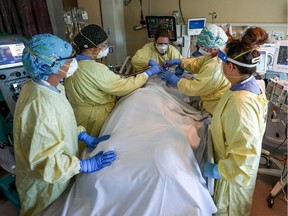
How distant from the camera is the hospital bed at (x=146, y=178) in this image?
970 mm

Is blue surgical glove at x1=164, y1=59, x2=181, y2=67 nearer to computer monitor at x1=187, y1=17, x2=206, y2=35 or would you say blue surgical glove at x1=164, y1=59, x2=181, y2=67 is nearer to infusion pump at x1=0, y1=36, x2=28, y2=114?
computer monitor at x1=187, y1=17, x2=206, y2=35

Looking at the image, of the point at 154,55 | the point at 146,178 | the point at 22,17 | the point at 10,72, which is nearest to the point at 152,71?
the point at 154,55

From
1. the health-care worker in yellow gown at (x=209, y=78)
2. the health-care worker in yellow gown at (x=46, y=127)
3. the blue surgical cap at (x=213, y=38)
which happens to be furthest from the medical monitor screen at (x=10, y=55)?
the blue surgical cap at (x=213, y=38)

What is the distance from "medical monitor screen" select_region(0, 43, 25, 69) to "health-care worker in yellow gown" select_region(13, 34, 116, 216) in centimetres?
101

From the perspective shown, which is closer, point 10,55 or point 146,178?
point 146,178

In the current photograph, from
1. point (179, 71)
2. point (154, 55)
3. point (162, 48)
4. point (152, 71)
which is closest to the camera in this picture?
point (152, 71)

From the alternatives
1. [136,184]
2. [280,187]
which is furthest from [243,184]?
[280,187]

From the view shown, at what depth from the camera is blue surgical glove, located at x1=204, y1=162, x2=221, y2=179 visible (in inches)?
43.9

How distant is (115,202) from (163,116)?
Result: 549 mm

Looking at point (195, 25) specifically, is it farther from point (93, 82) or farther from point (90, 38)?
point (93, 82)

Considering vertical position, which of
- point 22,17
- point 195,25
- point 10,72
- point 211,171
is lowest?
point 211,171

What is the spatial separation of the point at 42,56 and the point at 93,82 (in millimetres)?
555

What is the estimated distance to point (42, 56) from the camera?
1.01 metres

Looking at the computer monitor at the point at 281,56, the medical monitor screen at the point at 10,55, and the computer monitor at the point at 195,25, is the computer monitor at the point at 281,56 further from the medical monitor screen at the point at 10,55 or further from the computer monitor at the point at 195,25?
the medical monitor screen at the point at 10,55
